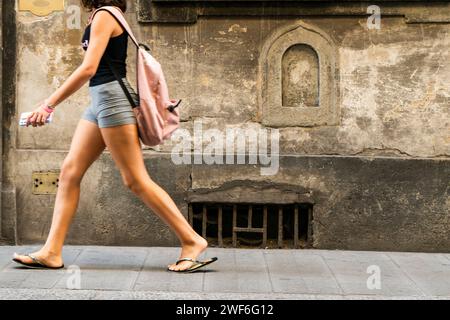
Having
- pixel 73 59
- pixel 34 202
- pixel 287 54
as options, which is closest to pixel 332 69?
pixel 287 54

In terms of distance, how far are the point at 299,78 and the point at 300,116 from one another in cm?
32

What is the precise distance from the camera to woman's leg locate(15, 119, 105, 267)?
545 centimetres

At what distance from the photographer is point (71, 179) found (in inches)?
216

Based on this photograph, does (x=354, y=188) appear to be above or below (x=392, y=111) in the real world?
below

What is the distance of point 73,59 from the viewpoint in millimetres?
6605

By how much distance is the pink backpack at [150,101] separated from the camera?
5.30 meters

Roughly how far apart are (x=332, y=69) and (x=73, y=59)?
2.14 m

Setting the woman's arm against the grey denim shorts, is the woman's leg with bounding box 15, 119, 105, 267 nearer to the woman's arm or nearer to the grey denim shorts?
the grey denim shorts

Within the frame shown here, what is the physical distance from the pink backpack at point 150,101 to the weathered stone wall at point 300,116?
3.78 ft

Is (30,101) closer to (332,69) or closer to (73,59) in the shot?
(73,59)

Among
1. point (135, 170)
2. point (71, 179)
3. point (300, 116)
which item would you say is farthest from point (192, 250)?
point (300, 116)

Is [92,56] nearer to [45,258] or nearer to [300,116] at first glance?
[45,258]

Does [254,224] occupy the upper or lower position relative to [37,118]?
lower

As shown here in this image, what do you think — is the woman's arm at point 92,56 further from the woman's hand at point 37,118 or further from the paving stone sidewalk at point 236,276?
the paving stone sidewalk at point 236,276
